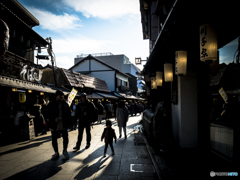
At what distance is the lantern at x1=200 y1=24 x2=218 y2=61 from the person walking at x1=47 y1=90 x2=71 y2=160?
16.2 ft

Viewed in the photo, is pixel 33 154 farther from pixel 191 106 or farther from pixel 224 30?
pixel 224 30

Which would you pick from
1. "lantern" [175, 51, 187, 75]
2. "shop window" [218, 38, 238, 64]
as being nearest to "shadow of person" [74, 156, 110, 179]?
"lantern" [175, 51, 187, 75]

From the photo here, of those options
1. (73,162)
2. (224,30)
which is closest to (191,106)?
(224,30)

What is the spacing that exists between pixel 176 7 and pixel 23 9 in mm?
14135

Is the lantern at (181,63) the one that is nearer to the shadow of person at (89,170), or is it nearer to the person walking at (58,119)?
the shadow of person at (89,170)

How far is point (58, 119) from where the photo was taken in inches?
226

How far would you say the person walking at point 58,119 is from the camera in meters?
5.71

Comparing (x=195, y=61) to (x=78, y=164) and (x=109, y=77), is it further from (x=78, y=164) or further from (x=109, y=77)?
(x=109, y=77)

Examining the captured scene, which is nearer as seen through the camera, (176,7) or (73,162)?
(176,7)

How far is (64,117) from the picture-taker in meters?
5.89

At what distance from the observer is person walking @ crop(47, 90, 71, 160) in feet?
18.7

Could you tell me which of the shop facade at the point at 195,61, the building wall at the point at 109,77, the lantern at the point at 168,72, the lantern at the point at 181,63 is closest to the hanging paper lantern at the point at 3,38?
the shop facade at the point at 195,61

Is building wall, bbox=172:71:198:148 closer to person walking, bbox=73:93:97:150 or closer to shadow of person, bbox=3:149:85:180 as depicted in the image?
person walking, bbox=73:93:97:150

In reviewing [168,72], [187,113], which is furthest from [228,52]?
[187,113]
